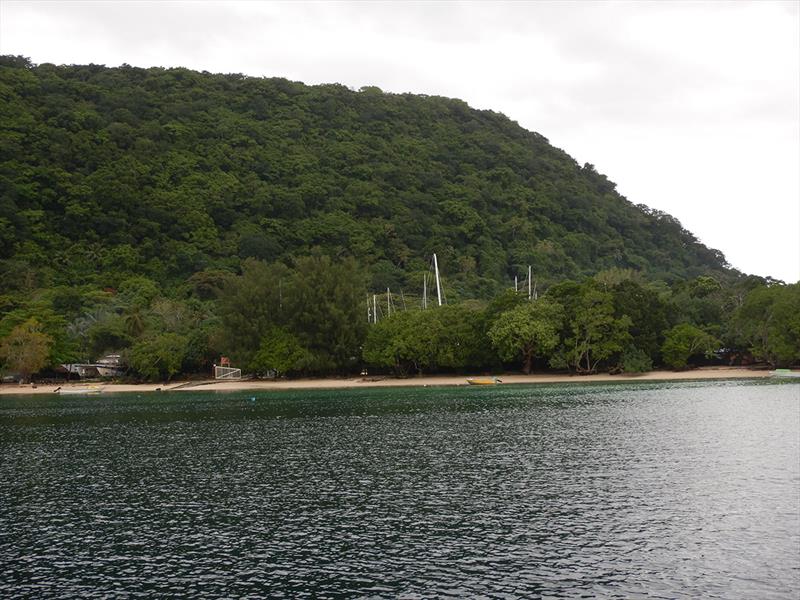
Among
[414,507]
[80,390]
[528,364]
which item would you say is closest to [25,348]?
[80,390]

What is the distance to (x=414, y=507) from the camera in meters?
26.3

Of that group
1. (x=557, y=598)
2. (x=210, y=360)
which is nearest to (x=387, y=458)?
(x=557, y=598)

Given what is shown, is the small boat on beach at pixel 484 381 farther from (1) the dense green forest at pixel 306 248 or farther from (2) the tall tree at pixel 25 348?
(2) the tall tree at pixel 25 348

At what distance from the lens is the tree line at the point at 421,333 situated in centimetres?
8300

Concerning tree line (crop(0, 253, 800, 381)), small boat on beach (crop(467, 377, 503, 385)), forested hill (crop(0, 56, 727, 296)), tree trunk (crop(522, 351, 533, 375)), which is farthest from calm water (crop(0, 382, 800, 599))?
forested hill (crop(0, 56, 727, 296))

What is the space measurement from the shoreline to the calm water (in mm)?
30220

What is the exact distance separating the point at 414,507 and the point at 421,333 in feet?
196

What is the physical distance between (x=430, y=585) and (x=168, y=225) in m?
130

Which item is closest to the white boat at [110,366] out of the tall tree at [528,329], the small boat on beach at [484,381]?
the small boat on beach at [484,381]

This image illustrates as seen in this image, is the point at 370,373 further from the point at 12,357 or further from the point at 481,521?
the point at 481,521

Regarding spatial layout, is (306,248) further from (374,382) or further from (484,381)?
(484,381)

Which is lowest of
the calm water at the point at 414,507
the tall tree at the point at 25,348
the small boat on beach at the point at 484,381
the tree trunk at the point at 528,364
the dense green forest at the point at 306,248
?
the calm water at the point at 414,507

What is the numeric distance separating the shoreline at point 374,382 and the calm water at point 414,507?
3022 cm

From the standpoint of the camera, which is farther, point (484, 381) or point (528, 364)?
point (528, 364)
